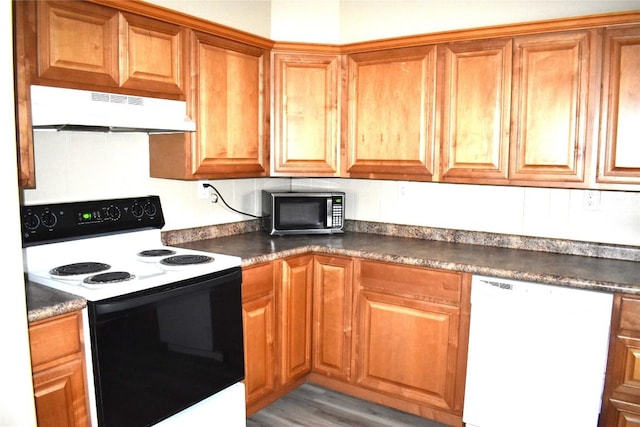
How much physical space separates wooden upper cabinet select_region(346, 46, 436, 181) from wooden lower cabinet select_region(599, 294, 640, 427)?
44.9 inches

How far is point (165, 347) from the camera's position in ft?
6.76

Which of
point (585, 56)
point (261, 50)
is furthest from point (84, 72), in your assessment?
point (585, 56)

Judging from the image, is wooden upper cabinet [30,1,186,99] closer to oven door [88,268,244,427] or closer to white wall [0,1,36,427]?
white wall [0,1,36,427]

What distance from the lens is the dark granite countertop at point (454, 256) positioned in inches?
86.8

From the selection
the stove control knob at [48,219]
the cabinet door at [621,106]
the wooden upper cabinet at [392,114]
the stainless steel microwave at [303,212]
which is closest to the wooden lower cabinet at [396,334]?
the stainless steel microwave at [303,212]

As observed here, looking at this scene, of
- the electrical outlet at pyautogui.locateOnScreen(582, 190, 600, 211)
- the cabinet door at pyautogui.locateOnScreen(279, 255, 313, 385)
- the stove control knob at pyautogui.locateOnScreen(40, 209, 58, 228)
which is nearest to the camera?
the stove control knob at pyautogui.locateOnScreen(40, 209, 58, 228)

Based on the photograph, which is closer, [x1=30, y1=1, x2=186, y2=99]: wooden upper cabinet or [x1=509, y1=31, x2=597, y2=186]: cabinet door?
[x1=30, y1=1, x2=186, y2=99]: wooden upper cabinet

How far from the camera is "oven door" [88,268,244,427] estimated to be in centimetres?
185

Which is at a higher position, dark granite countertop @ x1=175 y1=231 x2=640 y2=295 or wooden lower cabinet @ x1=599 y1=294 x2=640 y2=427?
dark granite countertop @ x1=175 y1=231 x2=640 y2=295

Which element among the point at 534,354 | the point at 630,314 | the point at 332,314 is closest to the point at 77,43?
the point at 332,314

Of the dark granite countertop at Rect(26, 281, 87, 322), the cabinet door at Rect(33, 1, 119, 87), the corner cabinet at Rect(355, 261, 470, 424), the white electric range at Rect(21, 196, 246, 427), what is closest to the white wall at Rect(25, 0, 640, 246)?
the white electric range at Rect(21, 196, 246, 427)

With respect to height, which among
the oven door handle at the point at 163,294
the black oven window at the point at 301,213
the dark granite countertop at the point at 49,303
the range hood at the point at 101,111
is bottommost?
the oven door handle at the point at 163,294

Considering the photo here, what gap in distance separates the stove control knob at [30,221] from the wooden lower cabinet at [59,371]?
0.57m

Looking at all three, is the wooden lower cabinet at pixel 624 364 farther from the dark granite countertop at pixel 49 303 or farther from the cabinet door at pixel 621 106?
the dark granite countertop at pixel 49 303
